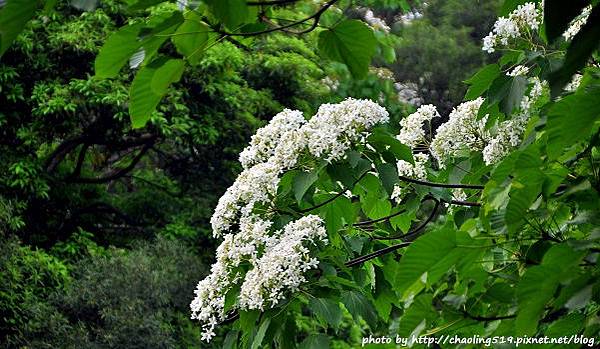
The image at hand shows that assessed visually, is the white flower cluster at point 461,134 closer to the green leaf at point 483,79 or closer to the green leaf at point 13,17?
the green leaf at point 483,79

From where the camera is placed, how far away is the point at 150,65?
0.82 metres

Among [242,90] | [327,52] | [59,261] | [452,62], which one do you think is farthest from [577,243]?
[452,62]

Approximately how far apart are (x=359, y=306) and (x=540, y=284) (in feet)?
2.53

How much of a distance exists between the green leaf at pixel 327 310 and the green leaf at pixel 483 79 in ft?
1.51

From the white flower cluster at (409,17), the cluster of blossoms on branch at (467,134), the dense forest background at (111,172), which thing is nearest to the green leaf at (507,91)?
the cluster of blossoms on branch at (467,134)

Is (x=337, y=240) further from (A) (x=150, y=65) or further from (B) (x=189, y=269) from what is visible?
(B) (x=189, y=269)

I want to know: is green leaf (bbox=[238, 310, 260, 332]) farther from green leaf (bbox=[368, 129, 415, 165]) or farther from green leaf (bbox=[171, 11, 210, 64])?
green leaf (bbox=[171, 11, 210, 64])

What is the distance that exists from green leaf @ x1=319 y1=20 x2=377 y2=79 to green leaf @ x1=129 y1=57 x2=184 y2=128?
5.5 inches

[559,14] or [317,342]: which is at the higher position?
[559,14]

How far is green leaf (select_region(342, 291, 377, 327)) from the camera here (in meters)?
1.69

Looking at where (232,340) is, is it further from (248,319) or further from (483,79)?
(483,79)

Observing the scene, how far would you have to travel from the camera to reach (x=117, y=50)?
2.58ft

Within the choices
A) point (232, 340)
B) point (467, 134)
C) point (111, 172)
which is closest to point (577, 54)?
point (232, 340)

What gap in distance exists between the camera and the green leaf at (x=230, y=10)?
0.68 m
